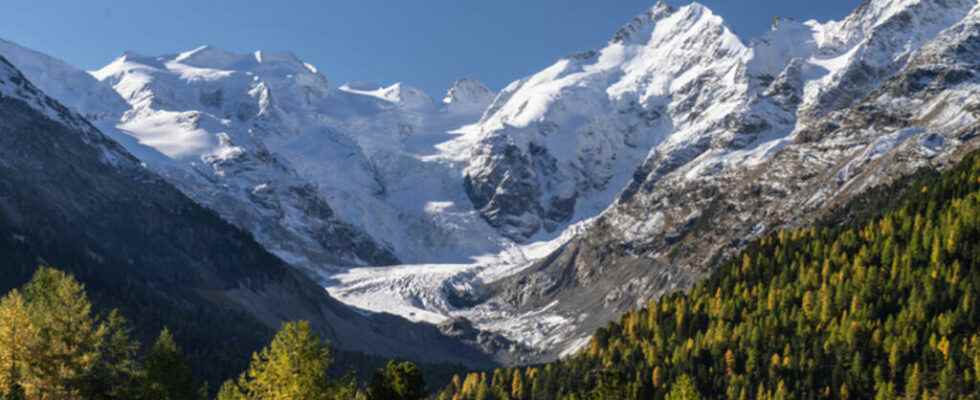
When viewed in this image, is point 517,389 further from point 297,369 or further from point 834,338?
point 297,369

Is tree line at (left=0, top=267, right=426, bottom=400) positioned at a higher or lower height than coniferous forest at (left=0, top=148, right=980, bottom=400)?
lower

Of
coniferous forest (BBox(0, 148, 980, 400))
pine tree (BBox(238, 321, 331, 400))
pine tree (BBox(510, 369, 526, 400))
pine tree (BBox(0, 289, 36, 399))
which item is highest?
coniferous forest (BBox(0, 148, 980, 400))

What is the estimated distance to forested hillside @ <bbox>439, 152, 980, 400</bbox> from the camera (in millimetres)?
154125

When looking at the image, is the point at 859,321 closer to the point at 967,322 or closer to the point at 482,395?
the point at 967,322

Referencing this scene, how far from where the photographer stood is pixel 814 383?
159 metres

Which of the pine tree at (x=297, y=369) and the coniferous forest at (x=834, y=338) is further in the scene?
the coniferous forest at (x=834, y=338)

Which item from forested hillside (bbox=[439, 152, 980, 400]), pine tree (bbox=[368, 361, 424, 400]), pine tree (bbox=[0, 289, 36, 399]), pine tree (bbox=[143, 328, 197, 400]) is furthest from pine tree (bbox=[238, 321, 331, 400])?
forested hillside (bbox=[439, 152, 980, 400])

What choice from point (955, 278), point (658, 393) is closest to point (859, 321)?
point (955, 278)

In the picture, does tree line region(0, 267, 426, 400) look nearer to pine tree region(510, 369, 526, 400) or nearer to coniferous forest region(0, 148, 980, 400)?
coniferous forest region(0, 148, 980, 400)

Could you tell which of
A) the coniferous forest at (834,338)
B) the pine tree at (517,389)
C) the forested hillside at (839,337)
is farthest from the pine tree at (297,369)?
the pine tree at (517,389)

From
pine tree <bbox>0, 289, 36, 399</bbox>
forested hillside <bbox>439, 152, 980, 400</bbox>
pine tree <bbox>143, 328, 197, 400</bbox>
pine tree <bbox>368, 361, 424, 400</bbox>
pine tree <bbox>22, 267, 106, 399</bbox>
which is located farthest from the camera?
forested hillside <bbox>439, 152, 980, 400</bbox>

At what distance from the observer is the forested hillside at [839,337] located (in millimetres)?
154125

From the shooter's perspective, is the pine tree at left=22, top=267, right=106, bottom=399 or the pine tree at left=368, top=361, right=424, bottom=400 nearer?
the pine tree at left=22, top=267, right=106, bottom=399

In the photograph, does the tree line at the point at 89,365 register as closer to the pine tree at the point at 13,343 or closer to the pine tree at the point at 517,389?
the pine tree at the point at 13,343
